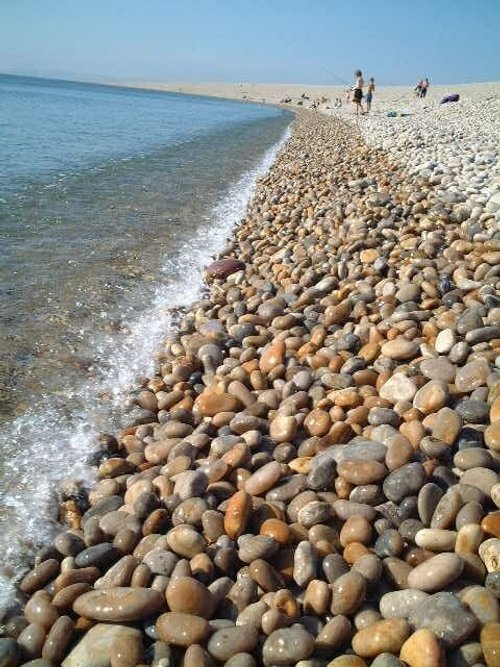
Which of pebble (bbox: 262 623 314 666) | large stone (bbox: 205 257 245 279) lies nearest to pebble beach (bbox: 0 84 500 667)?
pebble (bbox: 262 623 314 666)

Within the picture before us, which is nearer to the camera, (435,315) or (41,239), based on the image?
(435,315)

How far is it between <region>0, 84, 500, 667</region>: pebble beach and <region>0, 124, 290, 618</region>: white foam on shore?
117mm

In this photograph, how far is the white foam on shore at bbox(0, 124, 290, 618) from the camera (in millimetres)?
2414

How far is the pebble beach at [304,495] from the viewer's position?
5.86 feet

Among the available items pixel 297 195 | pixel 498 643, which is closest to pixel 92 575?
pixel 498 643

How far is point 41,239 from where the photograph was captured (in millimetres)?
6770

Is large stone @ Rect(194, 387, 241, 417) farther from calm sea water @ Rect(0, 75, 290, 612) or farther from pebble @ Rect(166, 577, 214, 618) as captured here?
pebble @ Rect(166, 577, 214, 618)

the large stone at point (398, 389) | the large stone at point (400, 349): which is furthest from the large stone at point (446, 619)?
the large stone at point (400, 349)

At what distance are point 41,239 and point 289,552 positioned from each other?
19.4ft

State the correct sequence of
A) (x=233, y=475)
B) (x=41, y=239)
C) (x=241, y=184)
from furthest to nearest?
(x=241, y=184) → (x=41, y=239) → (x=233, y=475)

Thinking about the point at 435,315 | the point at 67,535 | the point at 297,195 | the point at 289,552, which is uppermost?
the point at 297,195

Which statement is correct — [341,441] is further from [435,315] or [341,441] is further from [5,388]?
[5,388]

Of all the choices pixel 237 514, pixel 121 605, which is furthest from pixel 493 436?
pixel 121 605

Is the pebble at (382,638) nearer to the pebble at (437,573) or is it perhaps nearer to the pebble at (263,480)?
the pebble at (437,573)
